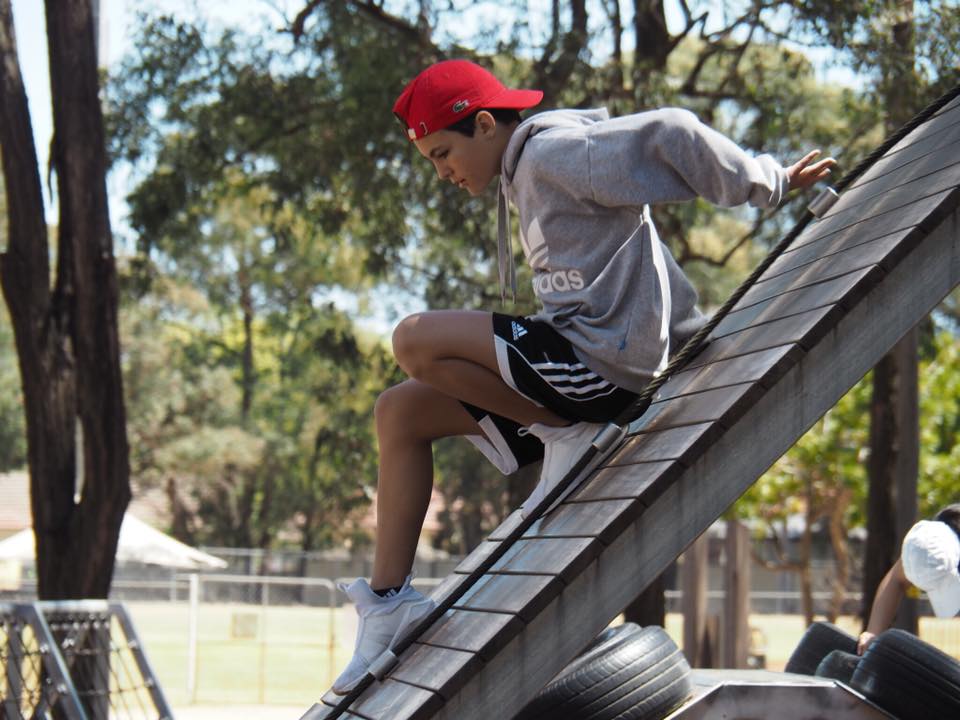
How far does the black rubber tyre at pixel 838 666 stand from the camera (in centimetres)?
538

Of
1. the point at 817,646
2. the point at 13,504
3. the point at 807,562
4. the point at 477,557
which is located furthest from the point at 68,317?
the point at 13,504

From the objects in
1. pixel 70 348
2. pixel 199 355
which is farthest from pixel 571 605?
Answer: pixel 199 355

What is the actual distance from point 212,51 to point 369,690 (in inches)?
434

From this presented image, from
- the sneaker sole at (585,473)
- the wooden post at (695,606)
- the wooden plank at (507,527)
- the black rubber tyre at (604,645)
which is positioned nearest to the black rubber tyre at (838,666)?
the black rubber tyre at (604,645)

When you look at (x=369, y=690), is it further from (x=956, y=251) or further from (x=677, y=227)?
(x=677, y=227)

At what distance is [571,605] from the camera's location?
333cm

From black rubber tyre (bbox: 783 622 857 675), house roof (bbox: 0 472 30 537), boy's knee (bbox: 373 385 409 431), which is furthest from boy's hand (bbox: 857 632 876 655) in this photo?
house roof (bbox: 0 472 30 537)

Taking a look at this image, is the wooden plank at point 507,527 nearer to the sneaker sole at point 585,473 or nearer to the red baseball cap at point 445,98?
the sneaker sole at point 585,473

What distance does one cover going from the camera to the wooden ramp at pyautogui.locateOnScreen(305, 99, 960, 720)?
10.8ft

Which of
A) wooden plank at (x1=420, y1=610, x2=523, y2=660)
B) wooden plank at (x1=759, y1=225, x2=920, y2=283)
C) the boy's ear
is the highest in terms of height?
the boy's ear

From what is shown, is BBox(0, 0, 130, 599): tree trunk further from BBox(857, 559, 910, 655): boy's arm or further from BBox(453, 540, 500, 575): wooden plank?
BBox(857, 559, 910, 655): boy's arm

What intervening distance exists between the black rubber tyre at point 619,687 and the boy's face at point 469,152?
1.86m

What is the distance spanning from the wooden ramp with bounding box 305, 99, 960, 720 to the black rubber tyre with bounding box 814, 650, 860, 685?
1.94 metres

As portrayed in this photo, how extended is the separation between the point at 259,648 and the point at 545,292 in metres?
21.4
